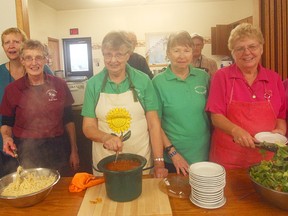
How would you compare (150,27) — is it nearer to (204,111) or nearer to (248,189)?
(204,111)

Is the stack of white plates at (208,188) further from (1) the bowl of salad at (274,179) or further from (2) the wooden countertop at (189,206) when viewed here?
(1) the bowl of salad at (274,179)

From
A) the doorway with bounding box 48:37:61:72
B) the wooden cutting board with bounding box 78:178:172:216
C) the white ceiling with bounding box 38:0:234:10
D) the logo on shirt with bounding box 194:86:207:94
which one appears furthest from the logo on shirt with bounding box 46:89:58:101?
the doorway with bounding box 48:37:61:72

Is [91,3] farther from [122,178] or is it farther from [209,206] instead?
[209,206]

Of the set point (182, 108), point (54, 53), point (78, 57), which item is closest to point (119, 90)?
point (182, 108)

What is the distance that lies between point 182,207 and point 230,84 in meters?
0.80

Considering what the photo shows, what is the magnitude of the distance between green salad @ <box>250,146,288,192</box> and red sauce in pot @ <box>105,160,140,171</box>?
49cm

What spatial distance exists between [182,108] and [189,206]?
2.27ft

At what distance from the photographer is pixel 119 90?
159 cm

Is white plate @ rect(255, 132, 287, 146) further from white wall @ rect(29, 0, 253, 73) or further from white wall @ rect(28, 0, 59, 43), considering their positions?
white wall @ rect(29, 0, 253, 73)

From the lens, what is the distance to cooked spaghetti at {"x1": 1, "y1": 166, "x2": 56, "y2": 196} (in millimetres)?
1180

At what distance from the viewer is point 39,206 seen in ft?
3.90

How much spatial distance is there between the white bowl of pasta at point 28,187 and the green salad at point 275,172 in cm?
84

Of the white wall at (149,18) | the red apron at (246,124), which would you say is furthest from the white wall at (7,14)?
the white wall at (149,18)

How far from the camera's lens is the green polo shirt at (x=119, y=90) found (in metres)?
1.57
